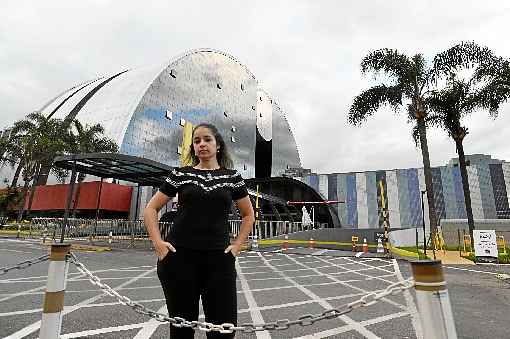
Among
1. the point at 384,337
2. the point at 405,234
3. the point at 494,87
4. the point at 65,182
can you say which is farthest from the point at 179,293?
the point at 65,182

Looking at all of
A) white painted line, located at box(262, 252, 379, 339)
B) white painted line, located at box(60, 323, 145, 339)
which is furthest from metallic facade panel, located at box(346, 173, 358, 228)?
white painted line, located at box(60, 323, 145, 339)

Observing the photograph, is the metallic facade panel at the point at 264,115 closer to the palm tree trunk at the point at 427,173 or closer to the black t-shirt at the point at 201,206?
the palm tree trunk at the point at 427,173

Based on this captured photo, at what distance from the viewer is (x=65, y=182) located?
111 feet

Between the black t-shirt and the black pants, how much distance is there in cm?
7

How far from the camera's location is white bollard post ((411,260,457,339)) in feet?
4.67

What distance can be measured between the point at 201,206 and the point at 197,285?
0.48 metres

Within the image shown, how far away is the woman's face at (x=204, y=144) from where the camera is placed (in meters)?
2.26

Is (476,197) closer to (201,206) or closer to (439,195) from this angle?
(439,195)

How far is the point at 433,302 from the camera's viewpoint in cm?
146

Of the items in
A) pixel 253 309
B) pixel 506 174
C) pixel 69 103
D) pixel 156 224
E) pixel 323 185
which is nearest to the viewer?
pixel 156 224

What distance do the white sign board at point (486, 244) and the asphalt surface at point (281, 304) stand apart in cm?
345

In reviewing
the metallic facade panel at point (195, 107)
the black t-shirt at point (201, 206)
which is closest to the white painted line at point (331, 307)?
the black t-shirt at point (201, 206)

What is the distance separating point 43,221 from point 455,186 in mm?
37969

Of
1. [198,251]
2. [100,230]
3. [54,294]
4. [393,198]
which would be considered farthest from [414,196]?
[54,294]
